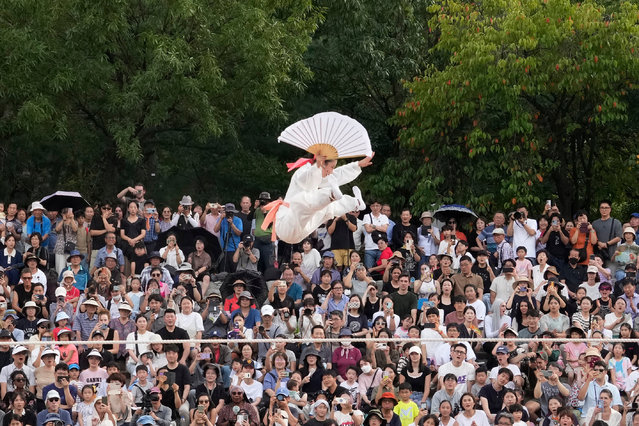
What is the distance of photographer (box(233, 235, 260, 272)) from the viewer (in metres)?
15.1

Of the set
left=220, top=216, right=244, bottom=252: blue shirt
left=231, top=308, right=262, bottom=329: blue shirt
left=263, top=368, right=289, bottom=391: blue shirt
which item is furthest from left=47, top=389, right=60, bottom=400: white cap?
left=220, top=216, right=244, bottom=252: blue shirt

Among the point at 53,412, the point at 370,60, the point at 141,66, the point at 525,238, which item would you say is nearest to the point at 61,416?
the point at 53,412

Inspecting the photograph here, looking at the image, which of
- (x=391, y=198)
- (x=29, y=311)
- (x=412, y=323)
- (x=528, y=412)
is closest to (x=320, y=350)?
(x=412, y=323)

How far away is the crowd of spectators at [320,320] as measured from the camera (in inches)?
494

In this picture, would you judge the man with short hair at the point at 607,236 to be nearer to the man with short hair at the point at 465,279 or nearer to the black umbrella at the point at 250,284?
the man with short hair at the point at 465,279

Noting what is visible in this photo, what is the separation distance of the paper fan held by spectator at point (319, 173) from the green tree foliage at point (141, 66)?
25.9 ft

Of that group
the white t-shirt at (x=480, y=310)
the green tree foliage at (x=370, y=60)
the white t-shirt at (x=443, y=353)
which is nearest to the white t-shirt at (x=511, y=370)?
the white t-shirt at (x=443, y=353)

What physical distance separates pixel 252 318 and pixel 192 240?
2048 millimetres

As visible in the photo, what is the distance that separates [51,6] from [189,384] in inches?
272

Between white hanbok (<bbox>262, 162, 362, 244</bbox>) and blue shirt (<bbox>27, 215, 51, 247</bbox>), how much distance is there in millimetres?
6665

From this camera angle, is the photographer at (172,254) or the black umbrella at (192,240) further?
the black umbrella at (192,240)

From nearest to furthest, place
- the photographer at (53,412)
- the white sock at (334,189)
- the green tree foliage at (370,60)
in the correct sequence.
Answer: the white sock at (334,189) < the photographer at (53,412) < the green tree foliage at (370,60)

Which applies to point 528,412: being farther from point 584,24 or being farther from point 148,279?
point 584,24

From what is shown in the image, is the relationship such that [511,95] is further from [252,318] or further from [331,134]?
[331,134]
